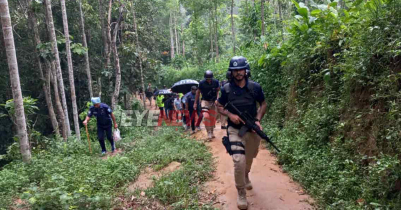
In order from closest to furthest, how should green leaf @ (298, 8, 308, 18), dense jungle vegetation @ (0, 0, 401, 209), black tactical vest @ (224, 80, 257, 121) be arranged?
dense jungle vegetation @ (0, 0, 401, 209) → black tactical vest @ (224, 80, 257, 121) → green leaf @ (298, 8, 308, 18)

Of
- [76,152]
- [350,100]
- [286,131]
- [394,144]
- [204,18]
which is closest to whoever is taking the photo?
[394,144]

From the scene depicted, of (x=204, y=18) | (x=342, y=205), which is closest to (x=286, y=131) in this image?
(x=342, y=205)

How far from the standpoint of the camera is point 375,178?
10.6ft

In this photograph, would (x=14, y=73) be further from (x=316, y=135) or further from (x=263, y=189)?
(x=316, y=135)

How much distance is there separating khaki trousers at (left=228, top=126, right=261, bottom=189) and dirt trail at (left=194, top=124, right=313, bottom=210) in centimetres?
45

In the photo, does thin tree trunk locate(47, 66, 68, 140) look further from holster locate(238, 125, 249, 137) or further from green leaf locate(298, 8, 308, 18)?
green leaf locate(298, 8, 308, 18)

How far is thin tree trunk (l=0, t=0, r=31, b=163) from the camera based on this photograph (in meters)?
6.12

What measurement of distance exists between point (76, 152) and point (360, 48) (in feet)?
26.3

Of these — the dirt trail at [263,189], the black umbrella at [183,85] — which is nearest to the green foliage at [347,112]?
the dirt trail at [263,189]

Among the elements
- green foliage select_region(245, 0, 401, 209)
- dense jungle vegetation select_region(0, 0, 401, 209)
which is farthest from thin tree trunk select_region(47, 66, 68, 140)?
green foliage select_region(245, 0, 401, 209)

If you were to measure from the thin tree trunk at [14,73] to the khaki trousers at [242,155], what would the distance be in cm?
535

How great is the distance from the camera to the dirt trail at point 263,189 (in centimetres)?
386

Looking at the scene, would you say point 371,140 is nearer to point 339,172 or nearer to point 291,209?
point 339,172

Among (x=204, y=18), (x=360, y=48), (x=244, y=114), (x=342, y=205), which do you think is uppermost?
(x=204, y=18)
